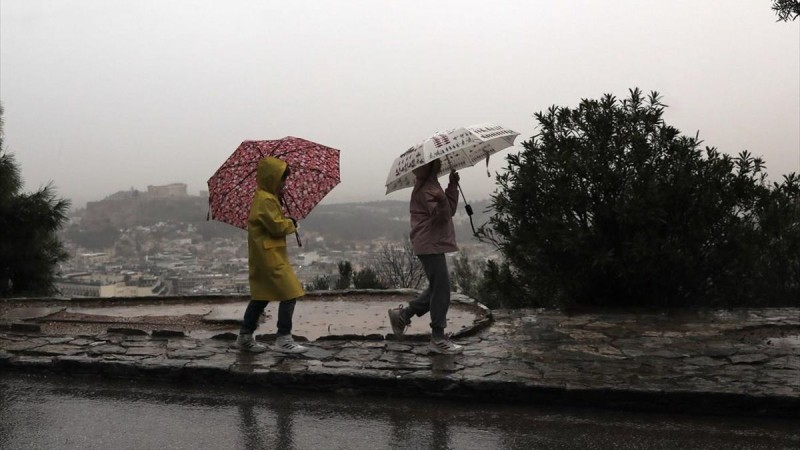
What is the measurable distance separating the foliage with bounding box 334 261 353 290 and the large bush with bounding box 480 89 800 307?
23.8ft

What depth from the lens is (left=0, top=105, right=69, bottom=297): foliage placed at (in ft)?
37.9

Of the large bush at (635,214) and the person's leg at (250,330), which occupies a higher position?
the large bush at (635,214)

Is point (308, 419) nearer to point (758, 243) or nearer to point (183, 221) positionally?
point (758, 243)

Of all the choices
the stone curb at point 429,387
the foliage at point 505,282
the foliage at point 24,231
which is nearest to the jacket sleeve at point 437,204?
the stone curb at point 429,387

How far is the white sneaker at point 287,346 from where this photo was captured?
6.07 metres

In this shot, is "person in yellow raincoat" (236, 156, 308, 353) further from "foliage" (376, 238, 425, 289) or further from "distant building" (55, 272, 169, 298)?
"foliage" (376, 238, 425, 289)

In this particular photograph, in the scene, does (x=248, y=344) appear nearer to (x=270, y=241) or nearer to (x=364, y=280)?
(x=270, y=241)

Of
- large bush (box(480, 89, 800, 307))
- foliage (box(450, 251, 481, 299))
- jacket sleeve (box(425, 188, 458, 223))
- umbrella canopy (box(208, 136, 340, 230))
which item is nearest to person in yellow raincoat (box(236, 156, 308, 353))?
umbrella canopy (box(208, 136, 340, 230))

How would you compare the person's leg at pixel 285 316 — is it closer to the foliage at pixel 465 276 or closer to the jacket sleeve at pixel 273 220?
the jacket sleeve at pixel 273 220

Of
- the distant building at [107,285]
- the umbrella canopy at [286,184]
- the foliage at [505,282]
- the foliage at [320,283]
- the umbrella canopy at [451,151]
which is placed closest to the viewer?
the umbrella canopy at [451,151]

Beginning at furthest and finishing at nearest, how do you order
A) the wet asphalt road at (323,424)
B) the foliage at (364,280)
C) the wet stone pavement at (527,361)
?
the foliage at (364,280)
the wet stone pavement at (527,361)
the wet asphalt road at (323,424)

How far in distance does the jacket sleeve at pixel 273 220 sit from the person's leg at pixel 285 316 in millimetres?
655

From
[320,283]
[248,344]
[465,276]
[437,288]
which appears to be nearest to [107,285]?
[320,283]

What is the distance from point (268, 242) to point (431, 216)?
1.49 metres
